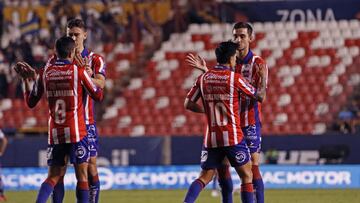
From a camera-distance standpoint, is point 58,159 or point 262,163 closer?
point 58,159

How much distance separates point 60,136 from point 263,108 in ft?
49.8

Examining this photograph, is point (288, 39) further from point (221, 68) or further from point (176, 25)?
point (221, 68)

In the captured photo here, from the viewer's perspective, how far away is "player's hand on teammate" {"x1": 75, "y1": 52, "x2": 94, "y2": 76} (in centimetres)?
1173

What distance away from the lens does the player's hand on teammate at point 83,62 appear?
11727 millimetres

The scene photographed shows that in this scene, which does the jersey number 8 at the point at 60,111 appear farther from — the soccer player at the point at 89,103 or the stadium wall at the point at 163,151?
the stadium wall at the point at 163,151

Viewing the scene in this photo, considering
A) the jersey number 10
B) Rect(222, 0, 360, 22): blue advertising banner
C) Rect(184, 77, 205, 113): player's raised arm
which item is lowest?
the jersey number 10

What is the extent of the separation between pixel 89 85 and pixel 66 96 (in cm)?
27

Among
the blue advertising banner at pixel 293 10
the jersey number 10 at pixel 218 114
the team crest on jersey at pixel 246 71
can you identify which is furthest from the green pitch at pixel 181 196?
the blue advertising banner at pixel 293 10

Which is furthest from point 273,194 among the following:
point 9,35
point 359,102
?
point 9,35

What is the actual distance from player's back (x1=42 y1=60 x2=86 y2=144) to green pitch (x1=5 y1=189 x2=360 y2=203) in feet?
18.1

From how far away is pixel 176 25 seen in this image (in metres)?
29.1

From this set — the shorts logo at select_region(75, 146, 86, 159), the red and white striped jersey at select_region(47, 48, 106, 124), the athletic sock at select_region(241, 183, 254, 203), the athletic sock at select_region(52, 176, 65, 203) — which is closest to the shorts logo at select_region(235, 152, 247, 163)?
the athletic sock at select_region(241, 183, 254, 203)

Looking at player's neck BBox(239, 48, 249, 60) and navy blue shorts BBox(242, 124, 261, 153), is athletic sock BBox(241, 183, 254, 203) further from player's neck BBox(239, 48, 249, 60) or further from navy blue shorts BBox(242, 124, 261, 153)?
player's neck BBox(239, 48, 249, 60)

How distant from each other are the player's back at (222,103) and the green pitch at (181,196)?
17.0ft
